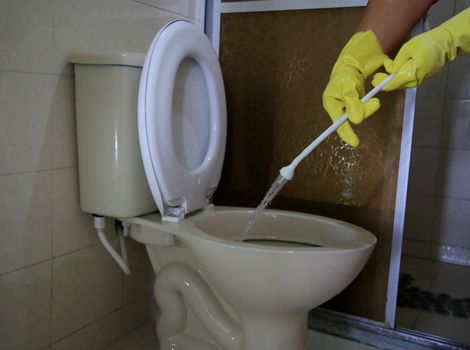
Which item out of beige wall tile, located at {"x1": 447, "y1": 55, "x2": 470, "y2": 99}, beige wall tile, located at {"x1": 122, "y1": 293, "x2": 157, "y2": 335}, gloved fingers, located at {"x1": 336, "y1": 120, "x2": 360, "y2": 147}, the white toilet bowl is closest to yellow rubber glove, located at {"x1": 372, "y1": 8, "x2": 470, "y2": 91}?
gloved fingers, located at {"x1": 336, "y1": 120, "x2": 360, "y2": 147}

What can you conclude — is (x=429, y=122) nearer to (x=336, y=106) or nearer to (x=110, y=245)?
(x=336, y=106)

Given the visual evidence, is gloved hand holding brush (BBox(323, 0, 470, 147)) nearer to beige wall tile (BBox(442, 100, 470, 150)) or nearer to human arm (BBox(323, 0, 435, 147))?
human arm (BBox(323, 0, 435, 147))

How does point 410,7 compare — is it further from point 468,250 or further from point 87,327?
point 468,250

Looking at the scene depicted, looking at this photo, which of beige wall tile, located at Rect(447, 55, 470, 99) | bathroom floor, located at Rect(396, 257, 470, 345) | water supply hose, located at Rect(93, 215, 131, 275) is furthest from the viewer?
beige wall tile, located at Rect(447, 55, 470, 99)

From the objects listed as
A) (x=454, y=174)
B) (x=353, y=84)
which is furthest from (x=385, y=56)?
(x=454, y=174)

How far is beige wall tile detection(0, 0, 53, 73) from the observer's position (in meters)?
0.89

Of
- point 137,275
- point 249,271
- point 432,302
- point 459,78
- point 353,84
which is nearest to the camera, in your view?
point 249,271

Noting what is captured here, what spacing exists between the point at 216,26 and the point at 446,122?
3.55 feet

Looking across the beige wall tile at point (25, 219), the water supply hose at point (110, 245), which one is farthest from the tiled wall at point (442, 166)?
the beige wall tile at point (25, 219)

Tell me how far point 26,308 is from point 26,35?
1.81 feet

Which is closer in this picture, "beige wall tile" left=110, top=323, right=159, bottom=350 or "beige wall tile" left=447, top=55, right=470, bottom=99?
"beige wall tile" left=110, top=323, right=159, bottom=350

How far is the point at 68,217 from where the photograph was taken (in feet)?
3.49

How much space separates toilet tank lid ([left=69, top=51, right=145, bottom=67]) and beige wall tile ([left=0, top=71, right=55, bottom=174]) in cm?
7

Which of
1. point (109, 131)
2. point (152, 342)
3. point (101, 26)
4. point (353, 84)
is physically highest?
point (101, 26)
